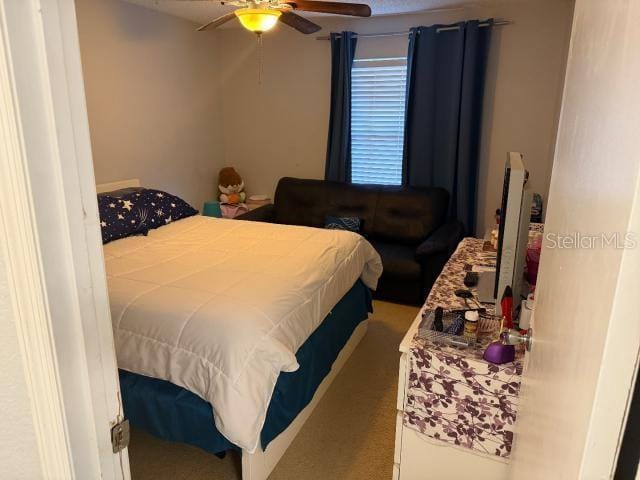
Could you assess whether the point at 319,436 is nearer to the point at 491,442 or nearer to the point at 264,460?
the point at 264,460

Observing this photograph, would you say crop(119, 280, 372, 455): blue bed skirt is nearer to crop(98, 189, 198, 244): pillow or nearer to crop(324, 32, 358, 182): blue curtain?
crop(98, 189, 198, 244): pillow

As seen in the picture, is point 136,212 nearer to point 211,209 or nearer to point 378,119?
point 211,209

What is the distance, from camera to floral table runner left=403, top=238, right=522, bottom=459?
1309 mm

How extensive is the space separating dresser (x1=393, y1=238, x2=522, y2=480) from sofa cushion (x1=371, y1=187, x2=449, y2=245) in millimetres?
2350

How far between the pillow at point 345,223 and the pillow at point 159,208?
48.3 inches

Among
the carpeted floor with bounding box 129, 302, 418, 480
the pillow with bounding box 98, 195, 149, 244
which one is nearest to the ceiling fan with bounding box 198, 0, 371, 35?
the pillow with bounding box 98, 195, 149, 244

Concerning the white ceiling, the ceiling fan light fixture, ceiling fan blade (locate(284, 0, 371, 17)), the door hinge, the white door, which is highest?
the white ceiling

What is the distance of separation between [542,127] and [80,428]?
387cm

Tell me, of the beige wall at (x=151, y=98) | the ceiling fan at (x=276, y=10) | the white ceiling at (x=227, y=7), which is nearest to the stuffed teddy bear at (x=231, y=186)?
the beige wall at (x=151, y=98)

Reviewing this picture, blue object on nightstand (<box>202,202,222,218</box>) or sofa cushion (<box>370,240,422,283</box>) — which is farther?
blue object on nightstand (<box>202,202,222,218</box>)

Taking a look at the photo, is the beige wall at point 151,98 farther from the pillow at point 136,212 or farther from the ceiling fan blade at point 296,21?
the ceiling fan blade at point 296,21

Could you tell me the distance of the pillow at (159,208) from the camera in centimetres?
304

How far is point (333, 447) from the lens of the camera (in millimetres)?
2076

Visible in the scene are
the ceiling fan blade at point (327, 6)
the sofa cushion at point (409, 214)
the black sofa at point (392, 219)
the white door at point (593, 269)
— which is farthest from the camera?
the sofa cushion at point (409, 214)
